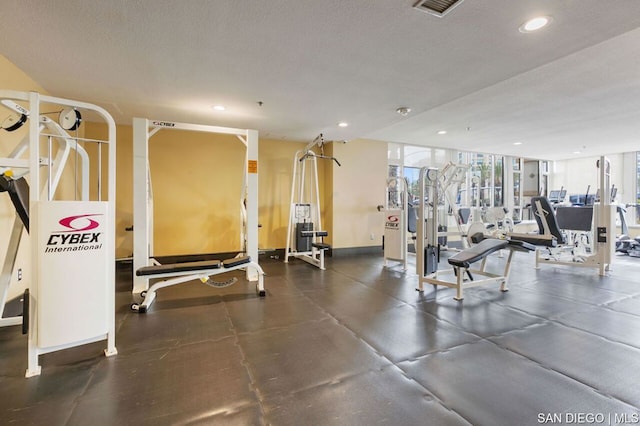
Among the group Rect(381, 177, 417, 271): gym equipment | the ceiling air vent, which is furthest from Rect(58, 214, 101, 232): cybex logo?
Rect(381, 177, 417, 271): gym equipment

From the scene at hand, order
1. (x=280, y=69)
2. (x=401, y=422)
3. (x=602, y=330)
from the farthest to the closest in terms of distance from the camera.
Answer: (x=280, y=69), (x=602, y=330), (x=401, y=422)

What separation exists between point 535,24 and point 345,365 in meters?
3.00

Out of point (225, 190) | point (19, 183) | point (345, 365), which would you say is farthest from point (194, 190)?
point (345, 365)

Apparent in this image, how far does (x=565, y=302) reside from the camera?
11.2 feet

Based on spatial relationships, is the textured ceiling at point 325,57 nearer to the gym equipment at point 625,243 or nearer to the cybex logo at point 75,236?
the cybex logo at point 75,236

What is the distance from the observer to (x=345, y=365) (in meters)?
2.05

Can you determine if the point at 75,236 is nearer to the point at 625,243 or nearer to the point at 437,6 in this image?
the point at 437,6

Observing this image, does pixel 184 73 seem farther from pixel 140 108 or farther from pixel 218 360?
pixel 218 360

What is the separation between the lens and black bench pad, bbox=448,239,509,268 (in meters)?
3.43

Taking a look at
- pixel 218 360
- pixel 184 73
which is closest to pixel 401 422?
pixel 218 360

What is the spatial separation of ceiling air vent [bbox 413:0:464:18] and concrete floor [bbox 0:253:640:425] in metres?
2.57

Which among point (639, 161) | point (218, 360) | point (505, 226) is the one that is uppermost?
point (639, 161)

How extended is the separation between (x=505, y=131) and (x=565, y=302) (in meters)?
4.07

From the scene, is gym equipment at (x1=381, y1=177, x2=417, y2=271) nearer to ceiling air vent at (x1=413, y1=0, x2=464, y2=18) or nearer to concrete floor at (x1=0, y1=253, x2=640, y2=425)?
concrete floor at (x1=0, y1=253, x2=640, y2=425)
